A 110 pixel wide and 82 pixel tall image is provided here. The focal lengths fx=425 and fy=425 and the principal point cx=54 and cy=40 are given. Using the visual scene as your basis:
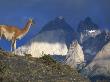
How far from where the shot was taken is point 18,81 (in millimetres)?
24328

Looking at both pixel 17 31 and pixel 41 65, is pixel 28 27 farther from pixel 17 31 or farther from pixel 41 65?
pixel 41 65

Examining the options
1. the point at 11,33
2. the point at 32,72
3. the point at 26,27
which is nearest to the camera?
the point at 32,72

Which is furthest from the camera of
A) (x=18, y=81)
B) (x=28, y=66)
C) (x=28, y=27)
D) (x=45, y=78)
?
(x=28, y=27)

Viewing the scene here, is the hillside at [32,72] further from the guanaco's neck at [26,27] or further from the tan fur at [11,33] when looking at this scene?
the guanaco's neck at [26,27]

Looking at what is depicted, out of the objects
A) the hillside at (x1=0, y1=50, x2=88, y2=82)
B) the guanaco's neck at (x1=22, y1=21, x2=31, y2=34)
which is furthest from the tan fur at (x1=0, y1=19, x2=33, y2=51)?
the hillside at (x1=0, y1=50, x2=88, y2=82)

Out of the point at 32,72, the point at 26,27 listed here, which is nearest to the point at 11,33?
the point at 26,27

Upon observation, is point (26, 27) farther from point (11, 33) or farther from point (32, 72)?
point (32, 72)

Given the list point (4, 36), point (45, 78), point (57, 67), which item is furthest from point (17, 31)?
point (45, 78)

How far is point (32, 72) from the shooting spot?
26.8 m

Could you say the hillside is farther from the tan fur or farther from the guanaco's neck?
the guanaco's neck

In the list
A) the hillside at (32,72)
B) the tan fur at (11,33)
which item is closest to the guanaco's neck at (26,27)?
the tan fur at (11,33)

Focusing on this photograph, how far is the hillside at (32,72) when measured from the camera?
991 inches

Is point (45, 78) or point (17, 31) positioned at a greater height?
point (17, 31)

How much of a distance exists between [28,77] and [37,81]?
2.54 feet
